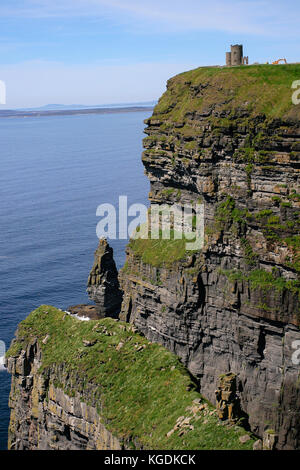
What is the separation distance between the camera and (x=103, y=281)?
4400 inches

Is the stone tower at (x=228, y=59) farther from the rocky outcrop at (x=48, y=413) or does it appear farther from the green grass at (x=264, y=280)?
the rocky outcrop at (x=48, y=413)

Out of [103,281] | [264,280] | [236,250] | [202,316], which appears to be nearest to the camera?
[264,280]

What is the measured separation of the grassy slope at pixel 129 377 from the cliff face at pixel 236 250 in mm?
14243

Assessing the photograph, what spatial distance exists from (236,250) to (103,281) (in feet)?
142

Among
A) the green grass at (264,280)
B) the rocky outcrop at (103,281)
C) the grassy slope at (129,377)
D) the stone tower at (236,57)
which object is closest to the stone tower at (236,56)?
the stone tower at (236,57)

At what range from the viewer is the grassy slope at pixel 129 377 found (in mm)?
48438

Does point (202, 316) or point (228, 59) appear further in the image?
point (228, 59)

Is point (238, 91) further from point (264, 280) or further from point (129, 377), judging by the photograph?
point (129, 377)

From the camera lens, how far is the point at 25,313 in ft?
387

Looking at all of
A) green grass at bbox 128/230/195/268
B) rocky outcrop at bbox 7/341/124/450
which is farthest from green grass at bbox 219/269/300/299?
rocky outcrop at bbox 7/341/124/450

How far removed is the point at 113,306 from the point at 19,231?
64.3 meters

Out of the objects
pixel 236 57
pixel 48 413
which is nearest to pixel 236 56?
pixel 236 57

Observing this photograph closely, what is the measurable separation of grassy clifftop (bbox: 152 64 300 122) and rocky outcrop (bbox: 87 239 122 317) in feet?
109

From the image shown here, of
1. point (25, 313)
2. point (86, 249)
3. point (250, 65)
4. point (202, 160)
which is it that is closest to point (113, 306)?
point (25, 313)
